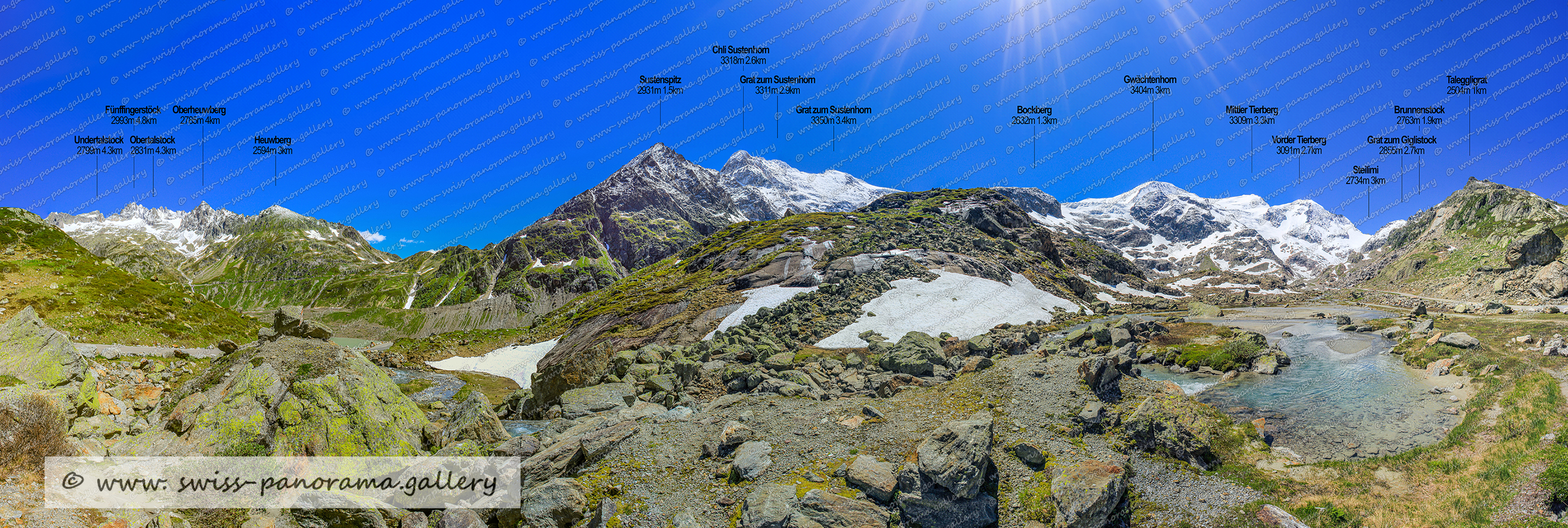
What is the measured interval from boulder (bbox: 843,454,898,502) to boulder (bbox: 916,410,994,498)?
86 cm

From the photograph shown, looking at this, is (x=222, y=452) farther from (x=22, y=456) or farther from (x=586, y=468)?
(x=586, y=468)

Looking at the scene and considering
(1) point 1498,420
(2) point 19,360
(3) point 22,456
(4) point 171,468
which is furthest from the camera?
(1) point 1498,420

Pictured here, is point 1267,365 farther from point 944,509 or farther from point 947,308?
point 944,509

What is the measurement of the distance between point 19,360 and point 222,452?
32.3 ft

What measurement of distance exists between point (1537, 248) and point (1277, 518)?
125032mm

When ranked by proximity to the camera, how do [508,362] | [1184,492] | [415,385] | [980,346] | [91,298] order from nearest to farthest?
[1184,492] < [980,346] < [91,298] < [415,385] < [508,362]

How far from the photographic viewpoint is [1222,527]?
11430 mm

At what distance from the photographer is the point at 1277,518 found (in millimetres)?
11375

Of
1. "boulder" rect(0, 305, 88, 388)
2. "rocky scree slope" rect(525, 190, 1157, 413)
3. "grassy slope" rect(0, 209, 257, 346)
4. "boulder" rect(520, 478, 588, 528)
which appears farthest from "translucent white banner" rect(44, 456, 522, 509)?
"grassy slope" rect(0, 209, 257, 346)

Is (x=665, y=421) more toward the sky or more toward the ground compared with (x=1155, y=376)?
more toward the sky

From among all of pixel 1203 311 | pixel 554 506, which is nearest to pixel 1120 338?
pixel 554 506

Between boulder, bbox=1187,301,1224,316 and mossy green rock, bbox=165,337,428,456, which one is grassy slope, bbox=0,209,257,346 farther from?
boulder, bbox=1187,301,1224,316

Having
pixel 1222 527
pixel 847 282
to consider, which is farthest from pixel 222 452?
pixel 847 282

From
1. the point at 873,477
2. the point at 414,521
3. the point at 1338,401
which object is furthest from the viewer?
the point at 1338,401
